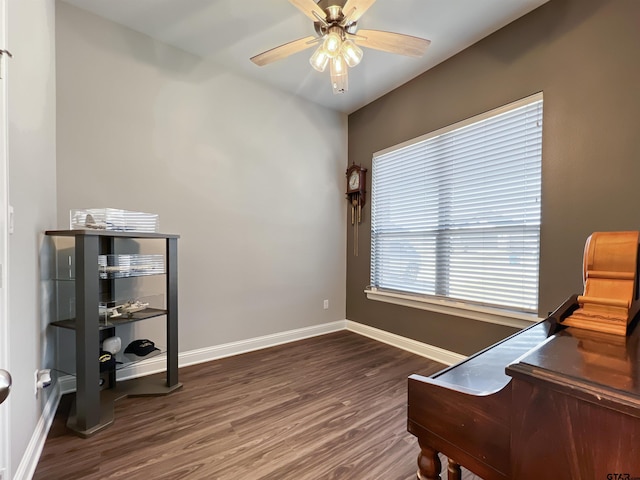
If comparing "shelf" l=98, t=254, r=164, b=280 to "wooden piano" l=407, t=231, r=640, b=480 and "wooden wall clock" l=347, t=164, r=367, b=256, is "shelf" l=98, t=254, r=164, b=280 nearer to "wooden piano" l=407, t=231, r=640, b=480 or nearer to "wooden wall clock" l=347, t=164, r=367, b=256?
"wooden piano" l=407, t=231, r=640, b=480

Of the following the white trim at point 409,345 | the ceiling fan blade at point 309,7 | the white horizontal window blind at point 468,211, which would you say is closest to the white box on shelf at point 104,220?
the ceiling fan blade at point 309,7

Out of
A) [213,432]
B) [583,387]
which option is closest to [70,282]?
[213,432]

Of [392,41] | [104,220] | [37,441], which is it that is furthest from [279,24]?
[37,441]

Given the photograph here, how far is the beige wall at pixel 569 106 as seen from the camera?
68.9 inches

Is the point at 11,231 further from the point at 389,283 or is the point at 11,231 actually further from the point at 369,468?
the point at 389,283

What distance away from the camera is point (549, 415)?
0.51 meters

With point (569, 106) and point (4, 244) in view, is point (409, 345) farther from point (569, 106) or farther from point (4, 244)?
point (4, 244)

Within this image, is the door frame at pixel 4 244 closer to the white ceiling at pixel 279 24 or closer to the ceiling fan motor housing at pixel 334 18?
the white ceiling at pixel 279 24

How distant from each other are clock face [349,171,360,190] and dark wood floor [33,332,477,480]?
2102mm

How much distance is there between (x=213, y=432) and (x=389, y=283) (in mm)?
2246

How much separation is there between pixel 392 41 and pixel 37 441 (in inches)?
121

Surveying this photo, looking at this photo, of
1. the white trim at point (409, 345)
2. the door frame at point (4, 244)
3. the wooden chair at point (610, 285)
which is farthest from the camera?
the white trim at point (409, 345)

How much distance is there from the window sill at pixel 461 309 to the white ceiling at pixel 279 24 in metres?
2.28

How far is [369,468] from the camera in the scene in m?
1.46
